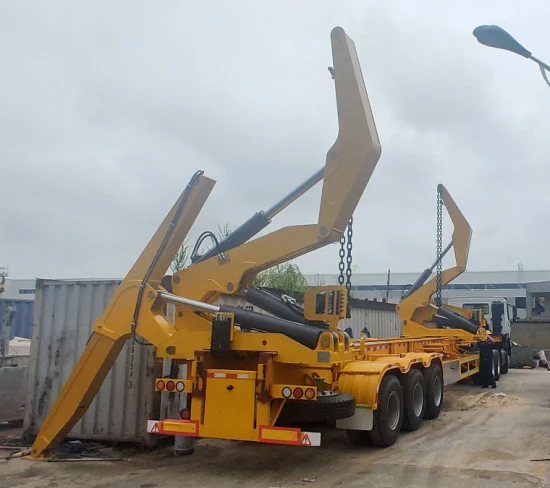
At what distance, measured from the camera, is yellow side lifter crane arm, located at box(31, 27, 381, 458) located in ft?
23.2

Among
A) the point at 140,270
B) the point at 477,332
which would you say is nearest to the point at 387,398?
the point at 140,270

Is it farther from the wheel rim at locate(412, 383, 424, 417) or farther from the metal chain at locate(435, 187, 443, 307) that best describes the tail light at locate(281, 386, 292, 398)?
the metal chain at locate(435, 187, 443, 307)

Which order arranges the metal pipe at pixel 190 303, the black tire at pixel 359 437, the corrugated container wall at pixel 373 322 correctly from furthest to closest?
the corrugated container wall at pixel 373 322 → the black tire at pixel 359 437 → the metal pipe at pixel 190 303

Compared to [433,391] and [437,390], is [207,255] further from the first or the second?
[437,390]

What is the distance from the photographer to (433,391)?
11.0 meters

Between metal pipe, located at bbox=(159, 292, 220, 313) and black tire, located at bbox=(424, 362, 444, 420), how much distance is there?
17.6ft

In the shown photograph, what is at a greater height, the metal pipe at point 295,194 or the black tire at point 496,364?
the metal pipe at point 295,194

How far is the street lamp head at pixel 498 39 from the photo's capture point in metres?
6.94

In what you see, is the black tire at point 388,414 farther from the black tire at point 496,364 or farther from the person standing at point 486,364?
the black tire at point 496,364

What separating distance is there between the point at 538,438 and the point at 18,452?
7805mm

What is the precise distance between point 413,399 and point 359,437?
1.80 meters

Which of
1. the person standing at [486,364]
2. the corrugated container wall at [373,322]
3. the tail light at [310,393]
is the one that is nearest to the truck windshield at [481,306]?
the corrugated container wall at [373,322]

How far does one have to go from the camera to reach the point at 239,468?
7383mm

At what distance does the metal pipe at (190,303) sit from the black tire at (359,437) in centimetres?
271
